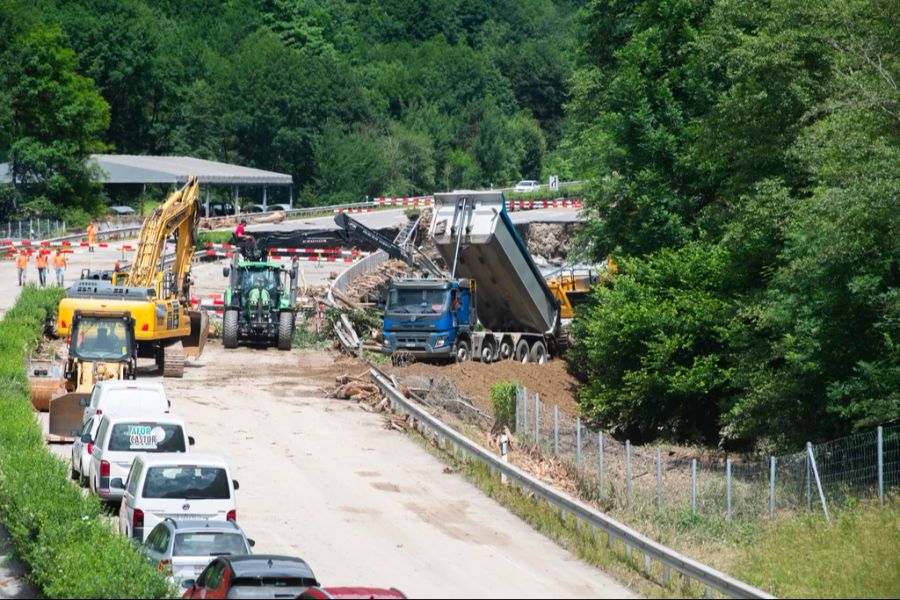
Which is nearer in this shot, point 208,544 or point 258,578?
point 258,578

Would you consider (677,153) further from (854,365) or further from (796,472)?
(796,472)

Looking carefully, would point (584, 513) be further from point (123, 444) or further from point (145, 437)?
point (123, 444)

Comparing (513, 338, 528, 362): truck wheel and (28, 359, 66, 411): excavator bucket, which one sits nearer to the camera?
(28, 359, 66, 411): excavator bucket

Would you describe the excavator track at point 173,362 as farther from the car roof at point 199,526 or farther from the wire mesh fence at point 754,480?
the car roof at point 199,526

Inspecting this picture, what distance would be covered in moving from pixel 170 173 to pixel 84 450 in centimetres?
6547

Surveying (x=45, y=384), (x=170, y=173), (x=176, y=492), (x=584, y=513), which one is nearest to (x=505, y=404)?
(x=584, y=513)

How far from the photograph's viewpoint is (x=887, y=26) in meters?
29.2

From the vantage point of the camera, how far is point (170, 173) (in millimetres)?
88562

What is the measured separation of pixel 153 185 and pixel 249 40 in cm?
3886

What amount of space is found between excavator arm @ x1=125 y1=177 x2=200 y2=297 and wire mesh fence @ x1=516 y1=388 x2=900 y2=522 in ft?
52.1

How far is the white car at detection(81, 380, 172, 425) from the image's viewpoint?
26031 mm

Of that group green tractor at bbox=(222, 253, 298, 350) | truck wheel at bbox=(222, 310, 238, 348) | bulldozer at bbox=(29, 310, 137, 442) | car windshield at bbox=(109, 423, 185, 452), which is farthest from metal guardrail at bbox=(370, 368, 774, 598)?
truck wheel at bbox=(222, 310, 238, 348)

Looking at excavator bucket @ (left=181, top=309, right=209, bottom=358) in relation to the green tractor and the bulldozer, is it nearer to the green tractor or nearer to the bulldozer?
the green tractor

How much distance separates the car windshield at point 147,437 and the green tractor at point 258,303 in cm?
1789
